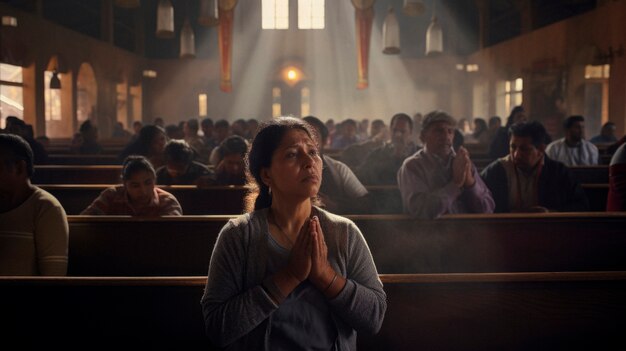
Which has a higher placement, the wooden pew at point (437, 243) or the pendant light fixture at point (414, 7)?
the pendant light fixture at point (414, 7)

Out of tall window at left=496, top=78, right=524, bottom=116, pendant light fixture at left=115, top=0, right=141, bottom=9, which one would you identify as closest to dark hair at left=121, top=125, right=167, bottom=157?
pendant light fixture at left=115, top=0, right=141, bottom=9

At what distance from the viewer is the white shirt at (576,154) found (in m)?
7.94

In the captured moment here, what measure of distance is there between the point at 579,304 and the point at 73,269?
8.05 ft

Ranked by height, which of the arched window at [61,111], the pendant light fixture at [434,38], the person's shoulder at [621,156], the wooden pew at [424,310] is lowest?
the wooden pew at [424,310]

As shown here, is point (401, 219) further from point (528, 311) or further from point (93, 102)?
point (93, 102)

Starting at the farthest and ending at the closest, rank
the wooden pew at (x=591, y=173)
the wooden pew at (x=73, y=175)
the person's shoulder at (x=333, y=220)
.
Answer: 1. the wooden pew at (x=73, y=175)
2. the wooden pew at (x=591, y=173)
3. the person's shoulder at (x=333, y=220)

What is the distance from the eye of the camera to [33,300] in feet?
8.08

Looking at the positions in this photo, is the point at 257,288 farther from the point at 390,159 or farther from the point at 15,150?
the point at 390,159

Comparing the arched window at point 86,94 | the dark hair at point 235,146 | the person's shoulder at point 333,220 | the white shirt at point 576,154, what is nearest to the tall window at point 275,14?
the arched window at point 86,94

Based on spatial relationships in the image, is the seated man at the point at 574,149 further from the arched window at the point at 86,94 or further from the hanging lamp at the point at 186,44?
the arched window at the point at 86,94

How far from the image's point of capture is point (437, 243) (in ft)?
12.1

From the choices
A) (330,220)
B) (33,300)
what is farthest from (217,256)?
(33,300)

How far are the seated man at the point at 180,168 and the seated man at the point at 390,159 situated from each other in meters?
1.49

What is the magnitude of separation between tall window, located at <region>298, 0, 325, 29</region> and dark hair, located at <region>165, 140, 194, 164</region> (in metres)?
18.7
